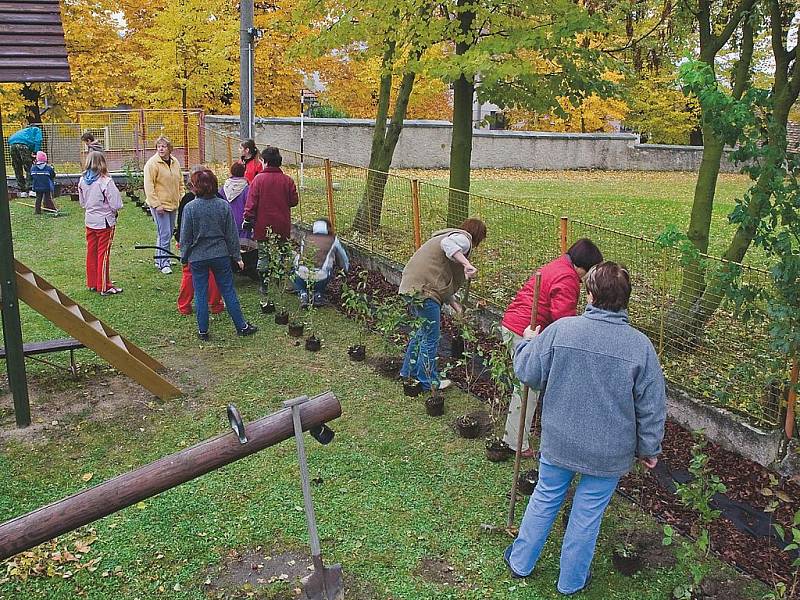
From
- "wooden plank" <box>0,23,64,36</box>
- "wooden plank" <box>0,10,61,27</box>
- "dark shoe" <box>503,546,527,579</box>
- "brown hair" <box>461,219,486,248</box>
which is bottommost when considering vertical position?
"dark shoe" <box>503,546,527,579</box>

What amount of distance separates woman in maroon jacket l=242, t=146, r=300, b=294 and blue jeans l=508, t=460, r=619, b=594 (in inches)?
Answer: 229

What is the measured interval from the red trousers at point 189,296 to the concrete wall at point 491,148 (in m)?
16.4

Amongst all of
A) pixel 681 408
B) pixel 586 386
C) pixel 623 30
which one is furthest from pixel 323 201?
pixel 586 386

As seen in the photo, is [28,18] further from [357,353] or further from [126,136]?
[126,136]

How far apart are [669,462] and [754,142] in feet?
7.98

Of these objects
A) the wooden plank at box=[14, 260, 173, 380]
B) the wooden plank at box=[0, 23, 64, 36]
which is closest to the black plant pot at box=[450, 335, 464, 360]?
the wooden plank at box=[14, 260, 173, 380]

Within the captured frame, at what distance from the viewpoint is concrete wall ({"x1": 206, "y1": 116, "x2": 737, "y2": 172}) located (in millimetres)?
26828

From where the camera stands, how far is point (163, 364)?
7.91m

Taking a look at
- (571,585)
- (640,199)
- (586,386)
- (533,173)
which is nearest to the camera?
(586,386)

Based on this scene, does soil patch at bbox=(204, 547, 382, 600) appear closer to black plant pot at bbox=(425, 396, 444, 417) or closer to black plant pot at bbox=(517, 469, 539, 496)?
black plant pot at bbox=(517, 469, 539, 496)

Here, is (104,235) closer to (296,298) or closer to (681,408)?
(296,298)

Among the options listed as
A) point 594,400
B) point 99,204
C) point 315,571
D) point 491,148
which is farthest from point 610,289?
point 491,148

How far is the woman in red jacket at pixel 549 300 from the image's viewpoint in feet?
16.9

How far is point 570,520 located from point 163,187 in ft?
26.7
